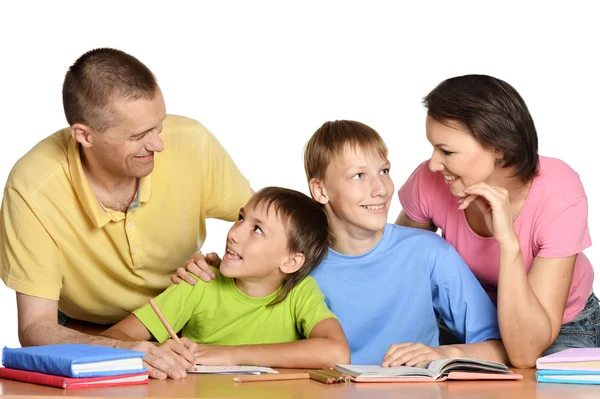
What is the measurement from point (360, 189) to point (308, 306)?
1.20 feet

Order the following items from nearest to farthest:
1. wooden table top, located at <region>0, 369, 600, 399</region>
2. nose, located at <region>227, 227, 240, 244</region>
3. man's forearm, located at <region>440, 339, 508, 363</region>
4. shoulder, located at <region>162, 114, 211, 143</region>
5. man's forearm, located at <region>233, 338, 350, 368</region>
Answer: wooden table top, located at <region>0, 369, 600, 399</region>, man's forearm, located at <region>233, 338, 350, 368</region>, man's forearm, located at <region>440, 339, 508, 363</region>, nose, located at <region>227, 227, 240, 244</region>, shoulder, located at <region>162, 114, 211, 143</region>

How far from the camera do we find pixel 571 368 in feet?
7.86

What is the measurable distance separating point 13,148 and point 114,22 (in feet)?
2.68

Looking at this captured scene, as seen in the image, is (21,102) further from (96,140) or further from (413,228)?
(413,228)

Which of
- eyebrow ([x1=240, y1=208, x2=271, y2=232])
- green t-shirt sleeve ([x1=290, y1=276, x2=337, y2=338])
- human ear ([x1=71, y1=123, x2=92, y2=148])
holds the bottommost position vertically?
green t-shirt sleeve ([x1=290, y1=276, x2=337, y2=338])

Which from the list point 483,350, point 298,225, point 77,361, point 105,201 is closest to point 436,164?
point 298,225

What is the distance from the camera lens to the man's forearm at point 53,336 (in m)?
2.62

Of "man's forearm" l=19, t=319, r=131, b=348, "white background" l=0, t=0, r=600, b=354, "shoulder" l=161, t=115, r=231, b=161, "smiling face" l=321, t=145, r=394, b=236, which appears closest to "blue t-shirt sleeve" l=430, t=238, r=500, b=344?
"smiling face" l=321, t=145, r=394, b=236

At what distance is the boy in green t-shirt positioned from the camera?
2.79 m

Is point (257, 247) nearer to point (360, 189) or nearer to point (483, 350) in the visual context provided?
point (360, 189)

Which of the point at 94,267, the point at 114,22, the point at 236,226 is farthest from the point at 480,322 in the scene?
the point at 114,22

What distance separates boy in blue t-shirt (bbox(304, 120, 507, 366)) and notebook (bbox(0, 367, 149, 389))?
0.78 meters

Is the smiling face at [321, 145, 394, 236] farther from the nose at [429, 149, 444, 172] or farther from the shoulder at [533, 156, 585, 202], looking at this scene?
the shoulder at [533, 156, 585, 202]

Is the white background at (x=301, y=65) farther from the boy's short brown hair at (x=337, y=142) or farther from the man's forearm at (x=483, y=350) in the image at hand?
the man's forearm at (x=483, y=350)
